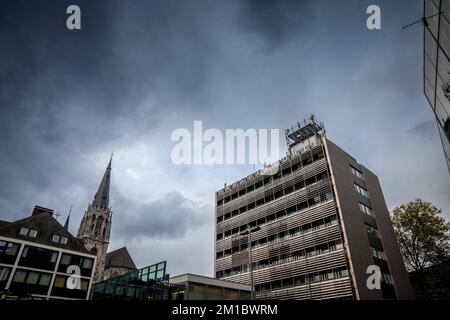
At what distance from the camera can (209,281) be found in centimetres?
2530

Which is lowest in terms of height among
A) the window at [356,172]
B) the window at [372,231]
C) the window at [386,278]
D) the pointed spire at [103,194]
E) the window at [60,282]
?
the window at [386,278]

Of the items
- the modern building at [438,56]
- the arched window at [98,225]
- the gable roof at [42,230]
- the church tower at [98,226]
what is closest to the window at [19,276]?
the gable roof at [42,230]

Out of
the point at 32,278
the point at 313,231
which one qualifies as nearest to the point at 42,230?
the point at 32,278

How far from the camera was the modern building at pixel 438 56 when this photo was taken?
13.8m

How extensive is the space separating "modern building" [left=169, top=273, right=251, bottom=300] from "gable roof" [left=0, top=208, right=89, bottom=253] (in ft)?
85.9

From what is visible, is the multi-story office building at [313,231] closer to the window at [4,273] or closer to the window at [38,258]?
the window at [38,258]

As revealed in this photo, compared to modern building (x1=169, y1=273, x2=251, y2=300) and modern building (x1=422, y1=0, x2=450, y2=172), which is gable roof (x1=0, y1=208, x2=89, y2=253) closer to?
modern building (x1=169, y1=273, x2=251, y2=300)

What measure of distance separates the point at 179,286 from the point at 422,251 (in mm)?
28407

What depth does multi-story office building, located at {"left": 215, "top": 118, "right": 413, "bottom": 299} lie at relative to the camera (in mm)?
28969

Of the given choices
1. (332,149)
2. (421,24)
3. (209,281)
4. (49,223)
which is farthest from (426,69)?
(49,223)

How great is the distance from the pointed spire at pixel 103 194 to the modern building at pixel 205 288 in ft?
245

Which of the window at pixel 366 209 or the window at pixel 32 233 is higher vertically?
the window at pixel 366 209

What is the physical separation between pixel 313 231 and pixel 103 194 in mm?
78852
